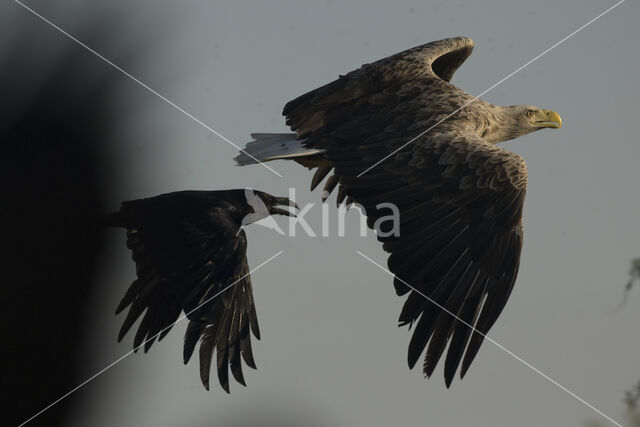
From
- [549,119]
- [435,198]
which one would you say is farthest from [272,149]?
[549,119]

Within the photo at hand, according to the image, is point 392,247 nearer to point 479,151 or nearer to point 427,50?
point 479,151

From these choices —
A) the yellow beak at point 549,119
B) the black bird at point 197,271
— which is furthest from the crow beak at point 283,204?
the yellow beak at point 549,119

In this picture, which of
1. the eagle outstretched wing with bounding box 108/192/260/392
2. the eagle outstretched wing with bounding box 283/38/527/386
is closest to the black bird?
the eagle outstretched wing with bounding box 108/192/260/392

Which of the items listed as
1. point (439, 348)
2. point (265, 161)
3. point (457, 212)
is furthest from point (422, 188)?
point (265, 161)

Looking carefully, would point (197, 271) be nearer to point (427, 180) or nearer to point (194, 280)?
point (194, 280)

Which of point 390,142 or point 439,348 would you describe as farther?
point 390,142

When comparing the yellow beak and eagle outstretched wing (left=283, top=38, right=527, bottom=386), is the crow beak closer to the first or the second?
eagle outstretched wing (left=283, top=38, right=527, bottom=386)
